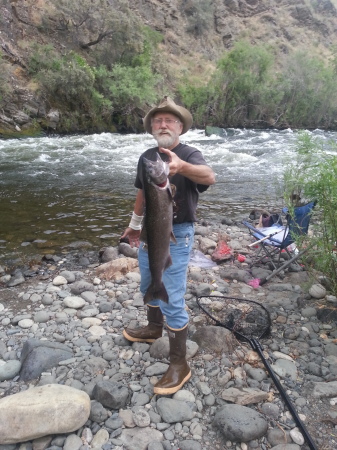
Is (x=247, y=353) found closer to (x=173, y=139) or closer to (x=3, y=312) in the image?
(x=173, y=139)

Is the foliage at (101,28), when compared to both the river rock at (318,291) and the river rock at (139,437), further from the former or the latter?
the river rock at (139,437)

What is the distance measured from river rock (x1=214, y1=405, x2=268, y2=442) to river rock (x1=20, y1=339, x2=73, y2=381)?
149 cm

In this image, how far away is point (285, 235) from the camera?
16.4 ft

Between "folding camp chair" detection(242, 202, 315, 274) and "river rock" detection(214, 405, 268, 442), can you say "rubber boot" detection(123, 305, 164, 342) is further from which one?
"folding camp chair" detection(242, 202, 315, 274)

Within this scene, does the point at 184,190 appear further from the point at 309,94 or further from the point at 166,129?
the point at 309,94

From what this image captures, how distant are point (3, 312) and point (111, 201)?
5.58 meters

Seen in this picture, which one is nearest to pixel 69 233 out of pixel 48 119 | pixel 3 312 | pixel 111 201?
pixel 111 201

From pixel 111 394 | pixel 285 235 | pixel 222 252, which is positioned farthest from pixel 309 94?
pixel 111 394

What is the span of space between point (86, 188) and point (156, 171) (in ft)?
28.9

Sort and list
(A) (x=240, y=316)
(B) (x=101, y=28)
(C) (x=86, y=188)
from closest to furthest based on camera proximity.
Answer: (A) (x=240, y=316) < (C) (x=86, y=188) < (B) (x=101, y=28)

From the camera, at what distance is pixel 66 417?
2.33m

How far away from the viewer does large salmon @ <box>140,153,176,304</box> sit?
216 cm

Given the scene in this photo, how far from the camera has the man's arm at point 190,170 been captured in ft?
7.39

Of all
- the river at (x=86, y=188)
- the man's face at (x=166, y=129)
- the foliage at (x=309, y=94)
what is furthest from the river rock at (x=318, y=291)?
the foliage at (x=309, y=94)
